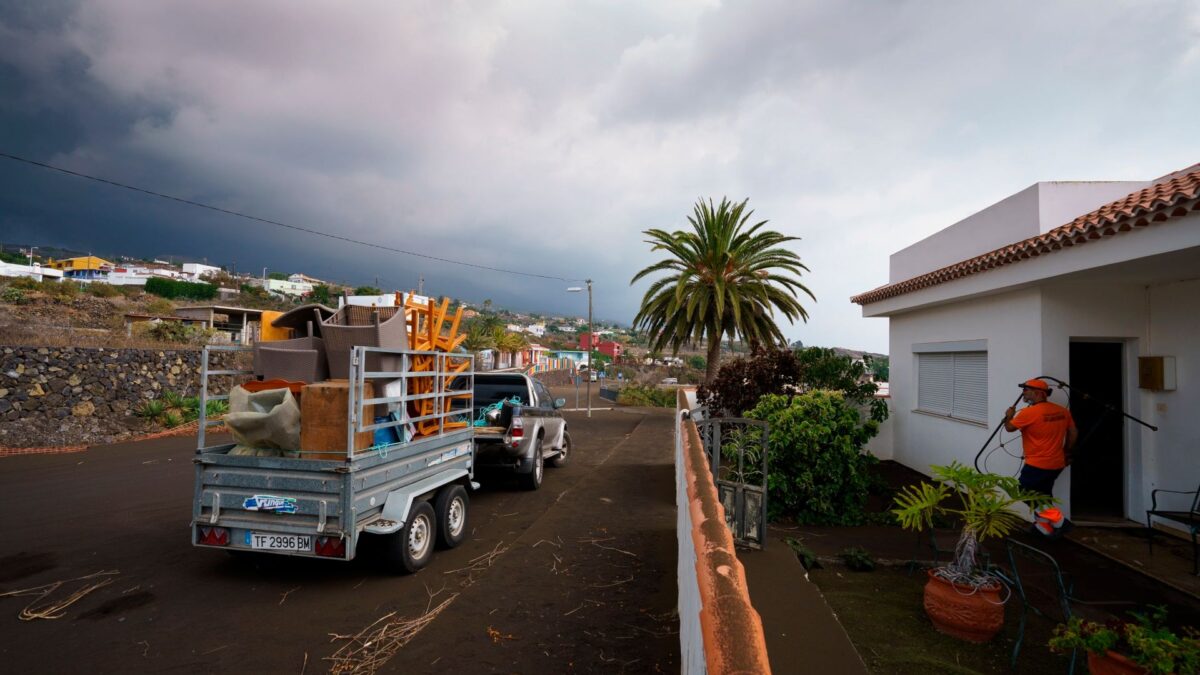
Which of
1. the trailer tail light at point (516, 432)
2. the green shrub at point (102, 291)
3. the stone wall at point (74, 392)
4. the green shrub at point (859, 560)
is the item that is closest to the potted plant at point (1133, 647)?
the green shrub at point (859, 560)

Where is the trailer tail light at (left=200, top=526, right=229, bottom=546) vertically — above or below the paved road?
above

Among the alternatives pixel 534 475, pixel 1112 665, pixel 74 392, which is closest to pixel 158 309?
pixel 74 392

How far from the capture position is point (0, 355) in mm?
13336

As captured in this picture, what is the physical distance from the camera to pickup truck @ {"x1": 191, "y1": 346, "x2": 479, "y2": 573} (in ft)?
15.4

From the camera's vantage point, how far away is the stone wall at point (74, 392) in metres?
13.2

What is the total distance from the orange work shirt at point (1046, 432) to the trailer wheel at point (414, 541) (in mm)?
6847

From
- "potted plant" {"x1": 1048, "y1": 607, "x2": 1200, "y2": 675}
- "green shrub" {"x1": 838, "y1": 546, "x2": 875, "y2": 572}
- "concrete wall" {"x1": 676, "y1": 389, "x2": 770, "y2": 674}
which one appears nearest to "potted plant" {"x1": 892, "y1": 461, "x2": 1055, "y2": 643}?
"potted plant" {"x1": 1048, "y1": 607, "x2": 1200, "y2": 675}

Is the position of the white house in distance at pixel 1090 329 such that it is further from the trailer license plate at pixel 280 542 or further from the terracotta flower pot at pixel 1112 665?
the trailer license plate at pixel 280 542

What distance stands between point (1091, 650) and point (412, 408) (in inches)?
234

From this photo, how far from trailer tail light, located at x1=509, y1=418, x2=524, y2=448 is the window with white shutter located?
6.90 meters

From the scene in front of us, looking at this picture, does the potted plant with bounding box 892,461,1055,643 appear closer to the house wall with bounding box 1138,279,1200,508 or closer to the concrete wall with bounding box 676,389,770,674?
the concrete wall with bounding box 676,389,770,674

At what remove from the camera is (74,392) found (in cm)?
1442

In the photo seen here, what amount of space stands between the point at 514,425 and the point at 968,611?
610 centimetres

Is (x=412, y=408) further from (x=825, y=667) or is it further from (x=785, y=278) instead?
(x=785, y=278)
